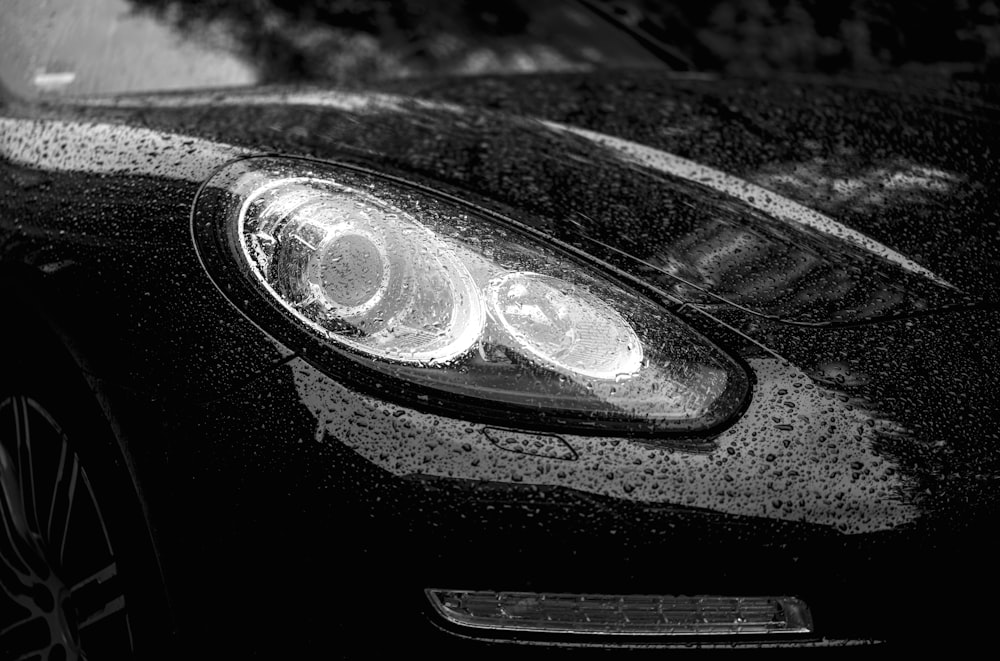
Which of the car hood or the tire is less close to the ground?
the car hood

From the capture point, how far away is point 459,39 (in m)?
2.19

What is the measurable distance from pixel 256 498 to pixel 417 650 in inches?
10.5

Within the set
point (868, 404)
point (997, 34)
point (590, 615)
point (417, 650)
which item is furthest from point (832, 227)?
point (997, 34)

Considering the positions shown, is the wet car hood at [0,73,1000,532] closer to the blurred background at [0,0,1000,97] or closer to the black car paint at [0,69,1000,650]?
the black car paint at [0,69,1000,650]

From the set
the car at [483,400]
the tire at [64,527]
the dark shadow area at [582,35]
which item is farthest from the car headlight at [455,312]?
the dark shadow area at [582,35]

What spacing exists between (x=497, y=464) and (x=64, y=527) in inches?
31.3

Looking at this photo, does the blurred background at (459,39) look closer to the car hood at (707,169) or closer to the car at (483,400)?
the car hood at (707,169)

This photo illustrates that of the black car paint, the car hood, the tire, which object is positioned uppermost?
the car hood

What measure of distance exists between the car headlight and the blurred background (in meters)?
0.76

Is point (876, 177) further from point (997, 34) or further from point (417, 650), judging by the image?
point (997, 34)

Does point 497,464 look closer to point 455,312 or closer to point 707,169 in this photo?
point 455,312

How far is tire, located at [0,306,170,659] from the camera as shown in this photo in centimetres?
124

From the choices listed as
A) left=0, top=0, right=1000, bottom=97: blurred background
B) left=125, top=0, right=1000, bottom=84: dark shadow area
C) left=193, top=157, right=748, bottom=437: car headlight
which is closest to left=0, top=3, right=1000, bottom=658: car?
left=193, top=157, right=748, bottom=437: car headlight

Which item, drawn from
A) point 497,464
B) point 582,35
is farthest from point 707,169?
point 582,35
